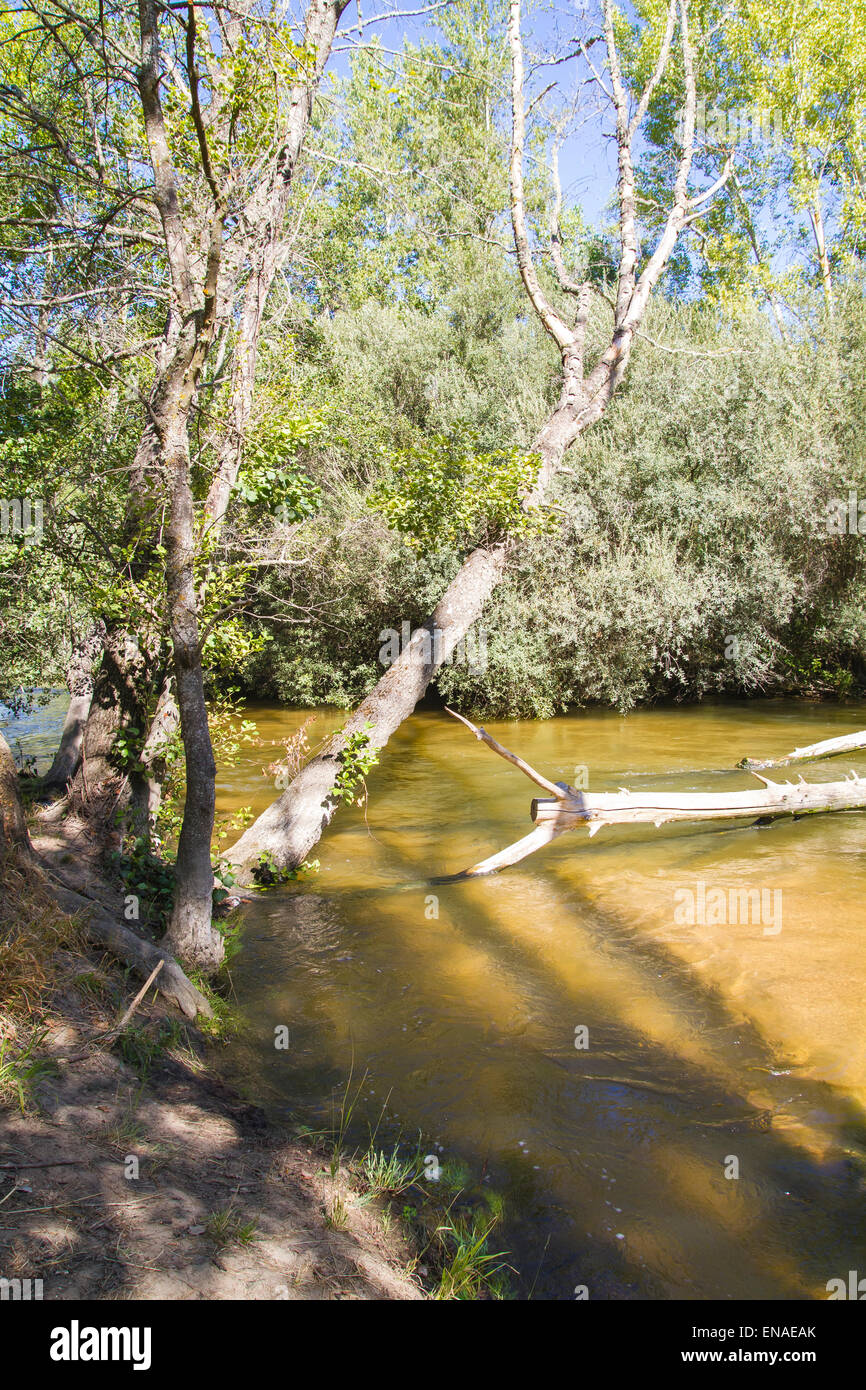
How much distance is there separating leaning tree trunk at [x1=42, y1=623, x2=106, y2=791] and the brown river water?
6.48 ft

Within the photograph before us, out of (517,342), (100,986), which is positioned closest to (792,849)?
(100,986)

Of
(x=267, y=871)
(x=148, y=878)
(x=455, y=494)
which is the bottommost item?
(x=267, y=871)

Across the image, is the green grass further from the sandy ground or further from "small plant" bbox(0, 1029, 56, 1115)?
"small plant" bbox(0, 1029, 56, 1115)

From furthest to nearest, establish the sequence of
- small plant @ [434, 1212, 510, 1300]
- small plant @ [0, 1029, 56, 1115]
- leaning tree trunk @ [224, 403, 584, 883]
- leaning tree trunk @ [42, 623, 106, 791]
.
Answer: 1. leaning tree trunk @ [224, 403, 584, 883]
2. leaning tree trunk @ [42, 623, 106, 791]
3. small plant @ [0, 1029, 56, 1115]
4. small plant @ [434, 1212, 510, 1300]

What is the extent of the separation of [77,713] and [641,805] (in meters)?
5.53

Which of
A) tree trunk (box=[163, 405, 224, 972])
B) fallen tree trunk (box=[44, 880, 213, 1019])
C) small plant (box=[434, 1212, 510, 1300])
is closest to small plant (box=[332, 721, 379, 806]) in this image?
tree trunk (box=[163, 405, 224, 972])

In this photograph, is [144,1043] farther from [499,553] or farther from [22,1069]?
[499,553]

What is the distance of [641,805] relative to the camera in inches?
303

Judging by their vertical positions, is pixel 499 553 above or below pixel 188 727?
above

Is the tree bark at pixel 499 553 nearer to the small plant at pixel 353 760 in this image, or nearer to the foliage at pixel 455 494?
the small plant at pixel 353 760

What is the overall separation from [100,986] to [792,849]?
690cm

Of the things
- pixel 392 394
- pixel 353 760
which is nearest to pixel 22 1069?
pixel 353 760

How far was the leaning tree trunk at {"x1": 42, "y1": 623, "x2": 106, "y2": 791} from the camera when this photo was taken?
6910mm

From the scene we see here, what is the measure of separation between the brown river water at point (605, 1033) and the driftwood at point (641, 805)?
44 cm
